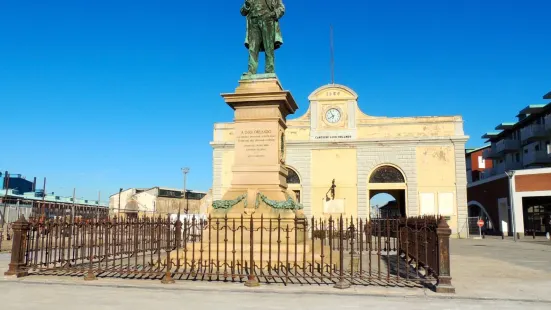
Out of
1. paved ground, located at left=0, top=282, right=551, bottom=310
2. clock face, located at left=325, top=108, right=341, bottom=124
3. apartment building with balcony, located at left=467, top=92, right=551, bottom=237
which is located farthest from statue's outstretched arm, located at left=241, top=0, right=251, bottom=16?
apartment building with balcony, located at left=467, top=92, right=551, bottom=237

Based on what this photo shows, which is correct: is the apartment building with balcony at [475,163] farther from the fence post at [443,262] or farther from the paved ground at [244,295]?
the fence post at [443,262]

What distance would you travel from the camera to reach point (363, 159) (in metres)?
34.7

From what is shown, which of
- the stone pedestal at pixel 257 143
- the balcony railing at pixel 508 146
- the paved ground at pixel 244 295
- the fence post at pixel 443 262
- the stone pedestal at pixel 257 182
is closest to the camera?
the paved ground at pixel 244 295

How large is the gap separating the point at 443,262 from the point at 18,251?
8896mm

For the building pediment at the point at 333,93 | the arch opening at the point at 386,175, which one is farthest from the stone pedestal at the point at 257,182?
the arch opening at the point at 386,175

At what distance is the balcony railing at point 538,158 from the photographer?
4553 cm

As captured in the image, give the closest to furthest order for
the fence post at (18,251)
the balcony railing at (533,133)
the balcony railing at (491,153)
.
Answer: the fence post at (18,251) → the balcony railing at (533,133) → the balcony railing at (491,153)

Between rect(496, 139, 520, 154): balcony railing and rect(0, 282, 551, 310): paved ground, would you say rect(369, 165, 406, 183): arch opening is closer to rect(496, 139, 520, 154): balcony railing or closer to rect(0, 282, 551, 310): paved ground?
rect(496, 139, 520, 154): balcony railing

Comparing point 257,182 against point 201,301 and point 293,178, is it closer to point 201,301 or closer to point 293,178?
point 201,301

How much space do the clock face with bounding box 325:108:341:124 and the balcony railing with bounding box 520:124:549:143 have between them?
24231mm

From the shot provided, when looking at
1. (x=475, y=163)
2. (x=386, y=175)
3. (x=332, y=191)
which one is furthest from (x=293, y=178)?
(x=475, y=163)

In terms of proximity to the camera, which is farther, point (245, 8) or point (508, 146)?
point (508, 146)

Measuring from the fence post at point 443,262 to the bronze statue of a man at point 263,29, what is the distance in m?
6.69

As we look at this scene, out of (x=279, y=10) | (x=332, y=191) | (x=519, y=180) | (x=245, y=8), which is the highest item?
(x=245, y=8)
